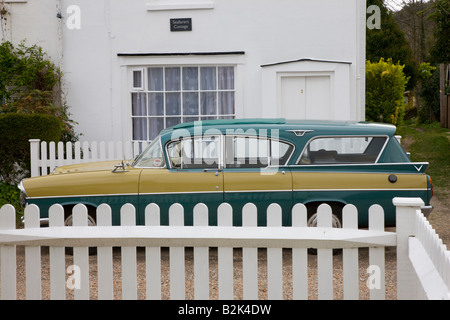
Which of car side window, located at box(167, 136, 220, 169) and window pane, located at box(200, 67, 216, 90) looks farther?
window pane, located at box(200, 67, 216, 90)

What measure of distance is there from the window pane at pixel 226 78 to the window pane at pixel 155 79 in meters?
1.20

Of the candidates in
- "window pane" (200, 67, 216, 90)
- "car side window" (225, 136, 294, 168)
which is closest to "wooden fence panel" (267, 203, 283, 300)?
"car side window" (225, 136, 294, 168)

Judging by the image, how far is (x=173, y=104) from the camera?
13.1 m

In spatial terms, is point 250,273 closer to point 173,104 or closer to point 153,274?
point 153,274

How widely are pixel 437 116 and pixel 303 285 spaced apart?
33.4 meters

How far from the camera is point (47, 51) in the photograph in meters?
13.2

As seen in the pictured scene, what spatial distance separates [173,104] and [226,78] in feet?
3.93

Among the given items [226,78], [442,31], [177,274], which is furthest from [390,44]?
[177,274]

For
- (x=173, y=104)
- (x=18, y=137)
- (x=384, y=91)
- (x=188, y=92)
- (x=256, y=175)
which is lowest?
(x=256, y=175)

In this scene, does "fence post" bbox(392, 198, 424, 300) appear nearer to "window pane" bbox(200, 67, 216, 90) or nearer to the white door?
the white door

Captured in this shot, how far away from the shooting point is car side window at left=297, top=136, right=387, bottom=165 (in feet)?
24.6

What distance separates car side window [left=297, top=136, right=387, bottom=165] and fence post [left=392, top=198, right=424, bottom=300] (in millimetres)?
3497

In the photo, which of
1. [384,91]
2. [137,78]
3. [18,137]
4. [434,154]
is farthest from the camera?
[384,91]

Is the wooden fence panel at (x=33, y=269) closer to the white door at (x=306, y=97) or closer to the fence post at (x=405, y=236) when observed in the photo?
the fence post at (x=405, y=236)
